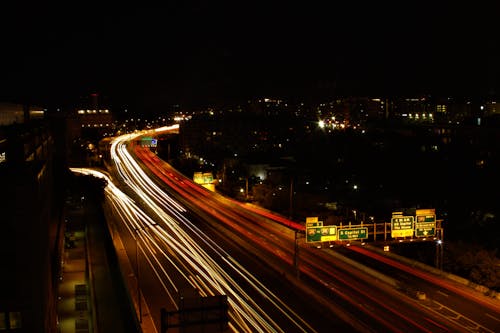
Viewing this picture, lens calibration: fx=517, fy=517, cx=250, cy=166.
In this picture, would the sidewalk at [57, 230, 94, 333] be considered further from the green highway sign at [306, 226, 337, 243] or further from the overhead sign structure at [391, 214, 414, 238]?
the overhead sign structure at [391, 214, 414, 238]

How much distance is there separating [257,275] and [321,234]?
2.90 m

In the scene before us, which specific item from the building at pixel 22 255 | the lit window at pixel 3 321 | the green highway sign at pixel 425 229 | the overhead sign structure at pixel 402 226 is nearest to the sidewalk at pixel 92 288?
the building at pixel 22 255

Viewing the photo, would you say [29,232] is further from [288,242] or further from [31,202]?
[288,242]

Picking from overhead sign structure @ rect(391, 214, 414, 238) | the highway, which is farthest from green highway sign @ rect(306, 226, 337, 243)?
overhead sign structure @ rect(391, 214, 414, 238)

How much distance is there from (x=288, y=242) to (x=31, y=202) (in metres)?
14.1

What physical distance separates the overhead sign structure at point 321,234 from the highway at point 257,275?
1.41 ft

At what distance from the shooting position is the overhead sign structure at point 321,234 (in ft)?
60.9

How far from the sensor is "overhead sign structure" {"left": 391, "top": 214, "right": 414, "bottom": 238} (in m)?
19.0

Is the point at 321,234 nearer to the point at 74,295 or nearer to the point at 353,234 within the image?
the point at 353,234

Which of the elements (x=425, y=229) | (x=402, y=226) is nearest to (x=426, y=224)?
(x=425, y=229)

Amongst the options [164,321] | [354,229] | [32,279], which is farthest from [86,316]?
[354,229]

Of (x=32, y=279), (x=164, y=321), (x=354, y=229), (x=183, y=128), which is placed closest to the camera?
(x=164, y=321)

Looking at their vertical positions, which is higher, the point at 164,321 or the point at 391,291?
the point at 164,321

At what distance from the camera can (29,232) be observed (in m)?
12.6
